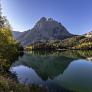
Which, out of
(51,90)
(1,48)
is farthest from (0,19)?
(51,90)

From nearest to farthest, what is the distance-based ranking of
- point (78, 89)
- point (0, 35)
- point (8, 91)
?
point (8, 91) < point (78, 89) < point (0, 35)

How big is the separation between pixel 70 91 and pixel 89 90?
146 inches

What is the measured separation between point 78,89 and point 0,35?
20289 mm

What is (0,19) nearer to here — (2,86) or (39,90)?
(39,90)

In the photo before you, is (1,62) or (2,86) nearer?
(2,86)

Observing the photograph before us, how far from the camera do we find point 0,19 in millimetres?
38594

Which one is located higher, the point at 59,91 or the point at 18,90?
the point at 18,90

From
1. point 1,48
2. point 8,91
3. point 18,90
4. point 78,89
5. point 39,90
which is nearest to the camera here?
point 8,91

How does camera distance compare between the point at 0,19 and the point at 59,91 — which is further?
the point at 0,19

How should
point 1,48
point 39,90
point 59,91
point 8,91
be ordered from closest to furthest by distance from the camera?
point 8,91, point 39,90, point 59,91, point 1,48

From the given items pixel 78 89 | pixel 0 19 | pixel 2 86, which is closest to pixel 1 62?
pixel 0 19

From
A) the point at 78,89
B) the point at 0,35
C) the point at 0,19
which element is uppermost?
the point at 0,19

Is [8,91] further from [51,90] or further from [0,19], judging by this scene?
[0,19]

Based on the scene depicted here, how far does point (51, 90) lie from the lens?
36.1 meters
